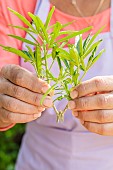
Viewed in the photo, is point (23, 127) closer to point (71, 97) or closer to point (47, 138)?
point (47, 138)

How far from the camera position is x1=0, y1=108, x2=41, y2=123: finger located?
3.16 feet

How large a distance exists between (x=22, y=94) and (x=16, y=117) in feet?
0.18

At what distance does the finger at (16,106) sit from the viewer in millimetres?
940

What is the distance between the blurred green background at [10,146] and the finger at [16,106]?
1.26 meters

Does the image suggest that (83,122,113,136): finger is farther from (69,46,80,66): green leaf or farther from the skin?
(69,46,80,66): green leaf

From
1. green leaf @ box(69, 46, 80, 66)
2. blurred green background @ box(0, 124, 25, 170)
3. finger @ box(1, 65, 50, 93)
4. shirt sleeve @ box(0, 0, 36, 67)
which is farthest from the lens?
blurred green background @ box(0, 124, 25, 170)

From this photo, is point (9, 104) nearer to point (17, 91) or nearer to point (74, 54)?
point (17, 91)

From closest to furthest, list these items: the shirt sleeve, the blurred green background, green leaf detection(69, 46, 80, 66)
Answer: green leaf detection(69, 46, 80, 66)
the shirt sleeve
the blurred green background

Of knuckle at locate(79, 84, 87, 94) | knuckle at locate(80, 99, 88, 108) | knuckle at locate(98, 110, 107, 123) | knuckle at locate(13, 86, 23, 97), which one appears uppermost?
knuckle at locate(13, 86, 23, 97)

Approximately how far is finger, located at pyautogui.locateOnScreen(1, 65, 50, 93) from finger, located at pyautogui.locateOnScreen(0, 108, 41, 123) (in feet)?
0.20

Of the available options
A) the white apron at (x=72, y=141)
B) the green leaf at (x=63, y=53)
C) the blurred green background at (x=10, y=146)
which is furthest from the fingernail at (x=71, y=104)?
the blurred green background at (x=10, y=146)

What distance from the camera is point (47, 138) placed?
4.08 ft

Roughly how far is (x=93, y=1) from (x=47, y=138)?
0.36 meters

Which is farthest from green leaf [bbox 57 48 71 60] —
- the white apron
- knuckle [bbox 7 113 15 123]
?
the white apron
